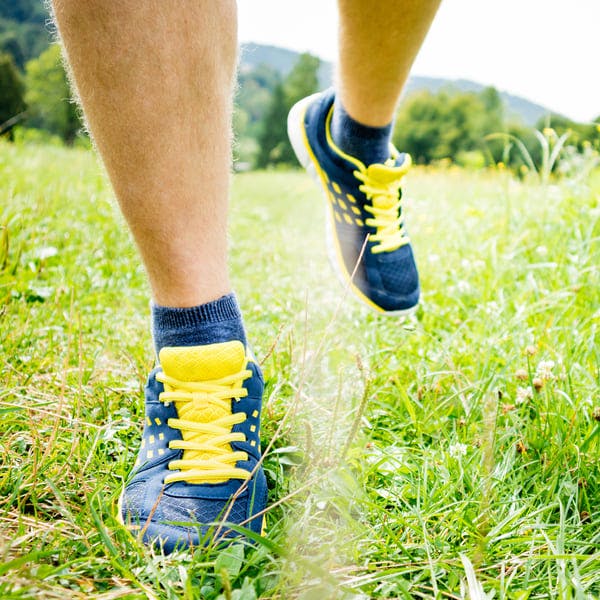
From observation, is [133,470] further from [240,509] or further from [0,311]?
[0,311]

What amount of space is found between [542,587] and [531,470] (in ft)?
0.94

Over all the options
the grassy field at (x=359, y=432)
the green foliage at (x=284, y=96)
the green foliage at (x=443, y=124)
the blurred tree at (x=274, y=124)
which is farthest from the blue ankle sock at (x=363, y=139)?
the green foliage at (x=443, y=124)

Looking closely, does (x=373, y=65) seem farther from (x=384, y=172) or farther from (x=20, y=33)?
(x=20, y=33)

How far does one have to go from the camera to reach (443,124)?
47.5 meters

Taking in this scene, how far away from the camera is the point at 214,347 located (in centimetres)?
99

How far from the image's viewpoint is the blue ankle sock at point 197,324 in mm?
1003

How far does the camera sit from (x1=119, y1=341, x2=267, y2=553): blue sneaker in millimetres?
917

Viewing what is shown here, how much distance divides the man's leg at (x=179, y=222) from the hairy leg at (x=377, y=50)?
429mm

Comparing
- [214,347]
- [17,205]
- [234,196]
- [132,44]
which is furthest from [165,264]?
[234,196]

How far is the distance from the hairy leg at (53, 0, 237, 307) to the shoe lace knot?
629 mm

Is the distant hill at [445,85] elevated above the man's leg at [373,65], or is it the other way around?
the man's leg at [373,65]

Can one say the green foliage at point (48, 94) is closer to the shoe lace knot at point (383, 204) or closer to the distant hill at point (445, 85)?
the distant hill at point (445, 85)

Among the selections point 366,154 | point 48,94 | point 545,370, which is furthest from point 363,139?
point 48,94

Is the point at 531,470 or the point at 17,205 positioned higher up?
the point at 531,470
